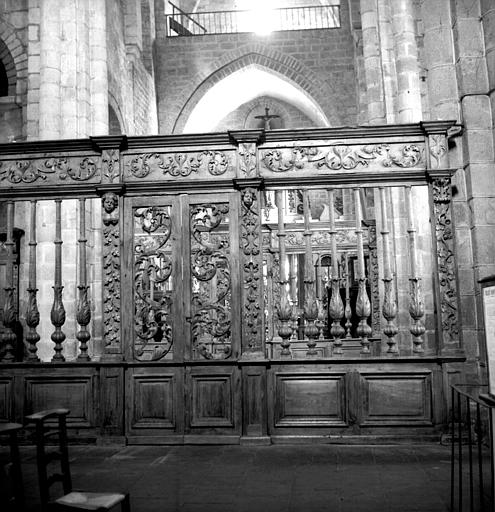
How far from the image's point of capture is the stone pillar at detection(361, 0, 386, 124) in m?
13.1

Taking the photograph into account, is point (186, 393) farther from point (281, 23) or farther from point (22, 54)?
point (281, 23)

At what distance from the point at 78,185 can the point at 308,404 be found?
298 centimetres

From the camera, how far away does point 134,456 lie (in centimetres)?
555

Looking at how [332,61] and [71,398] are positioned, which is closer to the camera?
[71,398]

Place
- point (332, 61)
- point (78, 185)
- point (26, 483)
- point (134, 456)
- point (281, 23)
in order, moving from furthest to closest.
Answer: point (281, 23), point (332, 61), point (78, 185), point (134, 456), point (26, 483)

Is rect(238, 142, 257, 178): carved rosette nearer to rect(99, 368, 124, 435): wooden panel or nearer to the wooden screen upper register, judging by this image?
the wooden screen upper register

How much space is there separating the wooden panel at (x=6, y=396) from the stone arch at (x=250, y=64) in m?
14.4

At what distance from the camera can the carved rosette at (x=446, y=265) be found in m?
6.00

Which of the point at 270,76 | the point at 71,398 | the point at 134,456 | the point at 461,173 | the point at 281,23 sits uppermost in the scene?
the point at 281,23

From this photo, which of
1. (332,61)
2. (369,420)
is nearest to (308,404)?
(369,420)

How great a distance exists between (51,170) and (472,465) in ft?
14.9

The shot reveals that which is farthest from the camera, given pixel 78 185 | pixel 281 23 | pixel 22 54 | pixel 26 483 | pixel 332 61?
pixel 281 23

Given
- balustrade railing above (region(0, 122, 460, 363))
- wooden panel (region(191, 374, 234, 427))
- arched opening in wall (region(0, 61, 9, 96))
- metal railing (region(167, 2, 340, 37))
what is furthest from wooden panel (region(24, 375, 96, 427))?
metal railing (region(167, 2, 340, 37))

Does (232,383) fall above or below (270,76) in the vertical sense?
below
